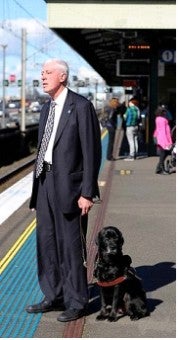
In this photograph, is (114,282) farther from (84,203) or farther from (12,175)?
(12,175)

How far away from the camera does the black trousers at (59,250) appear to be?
5059 mm

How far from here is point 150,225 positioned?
9242 mm

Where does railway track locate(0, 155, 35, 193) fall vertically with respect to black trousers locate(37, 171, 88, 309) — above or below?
below

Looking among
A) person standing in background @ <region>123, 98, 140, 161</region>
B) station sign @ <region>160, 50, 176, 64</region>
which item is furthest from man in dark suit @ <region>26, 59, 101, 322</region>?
station sign @ <region>160, 50, 176, 64</region>

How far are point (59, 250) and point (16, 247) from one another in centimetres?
283

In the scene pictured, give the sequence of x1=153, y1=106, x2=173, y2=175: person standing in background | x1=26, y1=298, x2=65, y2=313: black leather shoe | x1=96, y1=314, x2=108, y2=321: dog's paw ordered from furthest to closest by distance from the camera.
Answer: x1=153, y1=106, x2=173, y2=175: person standing in background → x1=26, y1=298, x2=65, y2=313: black leather shoe → x1=96, y1=314, x2=108, y2=321: dog's paw

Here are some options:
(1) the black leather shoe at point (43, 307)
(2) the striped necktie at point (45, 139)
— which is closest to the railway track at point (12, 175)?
(1) the black leather shoe at point (43, 307)

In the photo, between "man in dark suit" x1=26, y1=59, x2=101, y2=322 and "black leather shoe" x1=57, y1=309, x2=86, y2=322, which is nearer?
"man in dark suit" x1=26, y1=59, x2=101, y2=322

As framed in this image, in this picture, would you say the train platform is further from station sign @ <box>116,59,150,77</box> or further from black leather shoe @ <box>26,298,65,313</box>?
station sign @ <box>116,59,150,77</box>

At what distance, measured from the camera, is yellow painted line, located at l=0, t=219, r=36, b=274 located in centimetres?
709

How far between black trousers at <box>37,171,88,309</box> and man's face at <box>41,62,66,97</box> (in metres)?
0.64

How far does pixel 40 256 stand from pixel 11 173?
467 inches

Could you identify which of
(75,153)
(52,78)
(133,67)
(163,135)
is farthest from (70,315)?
(133,67)

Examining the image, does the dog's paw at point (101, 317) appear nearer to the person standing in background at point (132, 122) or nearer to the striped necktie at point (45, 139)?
the striped necktie at point (45, 139)
